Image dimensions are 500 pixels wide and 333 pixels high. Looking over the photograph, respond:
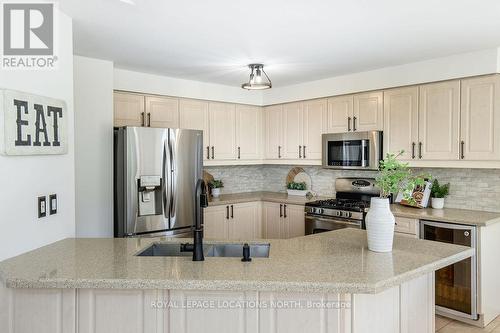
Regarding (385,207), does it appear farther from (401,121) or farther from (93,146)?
(93,146)

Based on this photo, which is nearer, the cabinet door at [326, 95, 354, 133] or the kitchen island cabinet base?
the kitchen island cabinet base

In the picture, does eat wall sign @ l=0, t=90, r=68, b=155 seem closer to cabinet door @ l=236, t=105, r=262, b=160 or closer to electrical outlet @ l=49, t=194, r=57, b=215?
electrical outlet @ l=49, t=194, r=57, b=215

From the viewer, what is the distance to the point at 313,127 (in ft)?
16.3

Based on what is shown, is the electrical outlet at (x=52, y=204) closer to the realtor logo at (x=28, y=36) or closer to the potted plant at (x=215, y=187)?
the realtor logo at (x=28, y=36)

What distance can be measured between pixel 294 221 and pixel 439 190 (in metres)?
1.68

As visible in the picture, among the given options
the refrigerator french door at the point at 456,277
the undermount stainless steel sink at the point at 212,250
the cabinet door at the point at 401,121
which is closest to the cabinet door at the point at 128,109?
the undermount stainless steel sink at the point at 212,250

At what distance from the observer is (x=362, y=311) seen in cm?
187

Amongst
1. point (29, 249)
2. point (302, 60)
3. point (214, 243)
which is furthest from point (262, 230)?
point (29, 249)

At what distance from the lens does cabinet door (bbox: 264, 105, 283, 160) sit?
17.6 feet

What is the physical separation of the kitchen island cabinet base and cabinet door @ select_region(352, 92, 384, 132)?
8.95 feet

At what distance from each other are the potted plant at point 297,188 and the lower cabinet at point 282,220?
1.48 feet

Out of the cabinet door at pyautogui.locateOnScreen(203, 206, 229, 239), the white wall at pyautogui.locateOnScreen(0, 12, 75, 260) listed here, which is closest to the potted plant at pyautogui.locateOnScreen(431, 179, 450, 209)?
the cabinet door at pyautogui.locateOnScreen(203, 206, 229, 239)

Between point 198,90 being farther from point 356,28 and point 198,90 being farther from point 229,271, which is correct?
point 229,271

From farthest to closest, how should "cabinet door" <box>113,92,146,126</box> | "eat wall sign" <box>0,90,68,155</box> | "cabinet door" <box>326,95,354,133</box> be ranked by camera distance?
"cabinet door" <box>326,95,354,133</box> < "cabinet door" <box>113,92,146,126</box> < "eat wall sign" <box>0,90,68,155</box>
